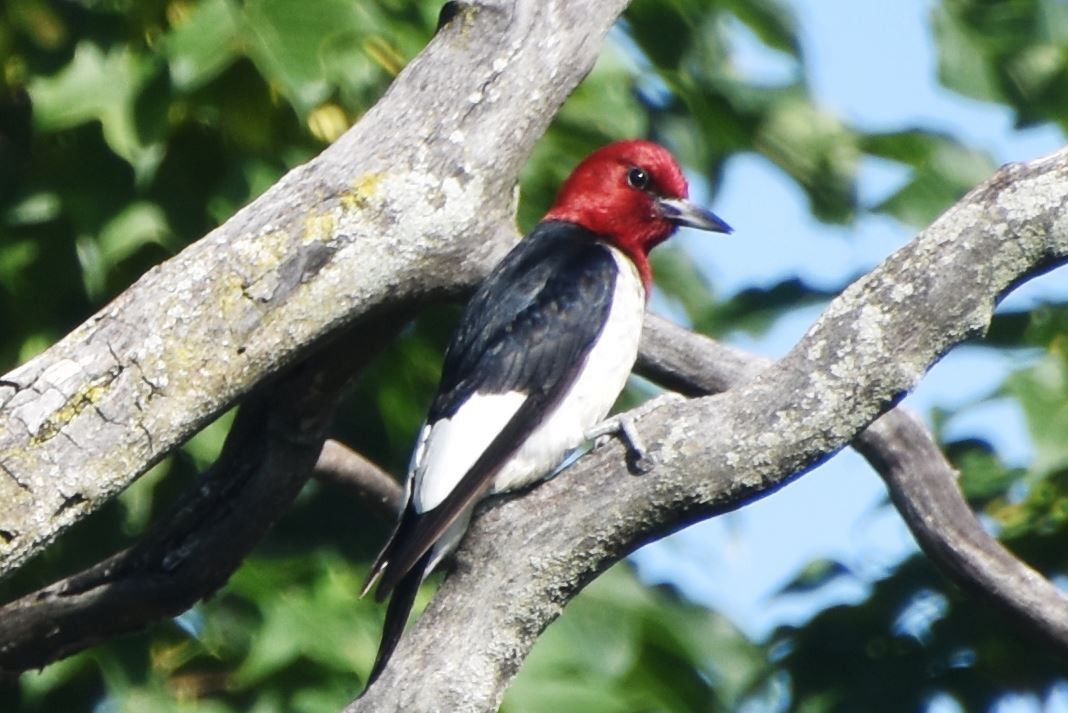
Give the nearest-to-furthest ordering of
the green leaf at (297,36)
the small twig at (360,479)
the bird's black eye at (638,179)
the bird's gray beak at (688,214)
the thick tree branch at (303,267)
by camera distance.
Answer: the thick tree branch at (303,267) → the green leaf at (297,36) → the small twig at (360,479) → the bird's black eye at (638,179) → the bird's gray beak at (688,214)

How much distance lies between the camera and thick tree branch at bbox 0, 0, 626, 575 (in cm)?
315

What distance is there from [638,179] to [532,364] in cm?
72

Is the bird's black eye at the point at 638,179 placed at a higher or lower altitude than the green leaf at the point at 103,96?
lower

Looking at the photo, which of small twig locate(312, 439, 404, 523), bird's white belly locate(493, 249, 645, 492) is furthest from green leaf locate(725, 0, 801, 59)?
small twig locate(312, 439, 404, 523)

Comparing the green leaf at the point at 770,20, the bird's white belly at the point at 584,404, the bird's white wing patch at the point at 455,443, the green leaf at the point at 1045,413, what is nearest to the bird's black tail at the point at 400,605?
the bird's white wing patch at the point at 455,443

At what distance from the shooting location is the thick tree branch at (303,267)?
3152mm

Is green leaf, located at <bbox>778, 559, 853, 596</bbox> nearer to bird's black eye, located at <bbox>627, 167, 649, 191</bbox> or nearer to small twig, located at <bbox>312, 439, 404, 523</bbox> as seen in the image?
small twig, located at <bbox>312, 439, 404, 523</bbox>

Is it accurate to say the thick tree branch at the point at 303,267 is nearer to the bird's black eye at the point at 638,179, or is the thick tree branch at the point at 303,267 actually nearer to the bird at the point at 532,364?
the bird at the point at 532,364

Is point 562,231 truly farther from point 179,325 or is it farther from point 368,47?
point 179,325

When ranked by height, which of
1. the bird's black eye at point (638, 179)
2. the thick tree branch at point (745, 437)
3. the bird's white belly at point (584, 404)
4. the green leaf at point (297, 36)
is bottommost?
the bird's white belly at point (584, 404)

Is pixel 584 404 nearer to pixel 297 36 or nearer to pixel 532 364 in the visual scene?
pixel 532 364

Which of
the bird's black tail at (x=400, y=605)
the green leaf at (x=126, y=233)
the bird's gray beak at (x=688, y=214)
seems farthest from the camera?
the bird's gray beak at (x=688, y=214)

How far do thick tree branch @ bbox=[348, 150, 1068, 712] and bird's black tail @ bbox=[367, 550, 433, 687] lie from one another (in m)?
0.35

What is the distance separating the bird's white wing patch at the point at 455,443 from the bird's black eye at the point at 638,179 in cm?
79
